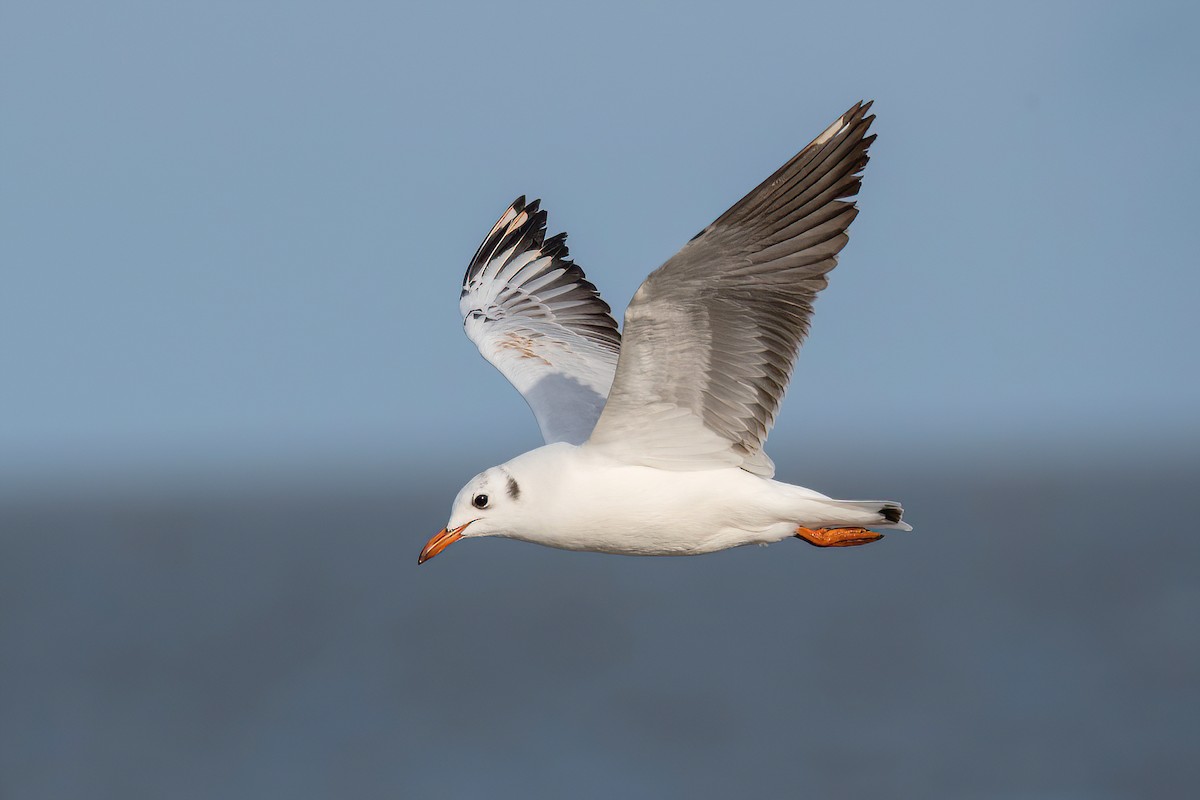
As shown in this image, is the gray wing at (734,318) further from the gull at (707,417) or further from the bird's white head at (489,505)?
the bird's white head at (489,505)

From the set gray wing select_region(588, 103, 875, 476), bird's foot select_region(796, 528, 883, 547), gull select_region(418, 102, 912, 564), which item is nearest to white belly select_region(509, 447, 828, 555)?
gull select_region(418, 102, 912, 564)

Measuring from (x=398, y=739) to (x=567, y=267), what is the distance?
121ft

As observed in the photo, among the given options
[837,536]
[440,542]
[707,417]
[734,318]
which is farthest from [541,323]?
[734,318]

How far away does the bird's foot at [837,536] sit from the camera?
13.0 m

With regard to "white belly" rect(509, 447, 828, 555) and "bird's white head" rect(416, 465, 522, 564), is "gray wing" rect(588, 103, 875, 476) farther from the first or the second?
"bird's white head" rect(416, 465, 522, 564)

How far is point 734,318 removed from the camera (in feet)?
37.7

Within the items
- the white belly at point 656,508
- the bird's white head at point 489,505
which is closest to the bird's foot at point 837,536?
the white belly at point 656,508

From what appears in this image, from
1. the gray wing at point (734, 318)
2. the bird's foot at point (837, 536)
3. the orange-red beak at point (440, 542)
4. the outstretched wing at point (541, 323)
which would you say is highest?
the outstretched wing at point (541, 323)

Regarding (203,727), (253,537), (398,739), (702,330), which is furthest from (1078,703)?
(253,537)

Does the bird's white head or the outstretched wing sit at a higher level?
the outstretched wing

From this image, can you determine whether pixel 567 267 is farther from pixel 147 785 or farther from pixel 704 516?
pixel 147 785

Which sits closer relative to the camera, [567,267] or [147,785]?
[567,267]

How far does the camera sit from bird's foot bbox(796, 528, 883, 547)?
513 inches

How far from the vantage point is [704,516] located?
1226 centimetres
